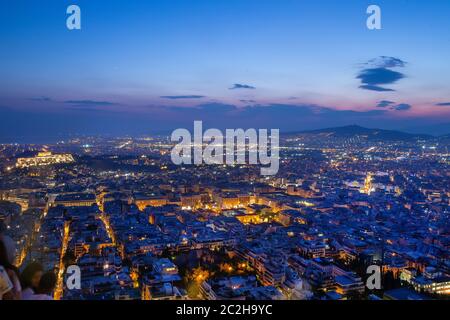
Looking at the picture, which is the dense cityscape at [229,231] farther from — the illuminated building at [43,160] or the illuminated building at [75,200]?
the illuminated building at [43,160]

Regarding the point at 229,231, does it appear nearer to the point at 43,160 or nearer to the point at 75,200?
the point at 75,200

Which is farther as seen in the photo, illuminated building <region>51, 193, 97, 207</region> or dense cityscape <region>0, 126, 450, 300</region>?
illuminated building <region>51, 193, 97, 207</region>

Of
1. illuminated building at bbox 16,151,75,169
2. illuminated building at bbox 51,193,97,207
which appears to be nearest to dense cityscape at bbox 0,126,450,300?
illuminated building at bbox 51,193,97,207

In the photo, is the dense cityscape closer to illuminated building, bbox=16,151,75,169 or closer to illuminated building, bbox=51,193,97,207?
illuminated building, bbox=51,193,97,207

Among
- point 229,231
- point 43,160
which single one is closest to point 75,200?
point 229,231
